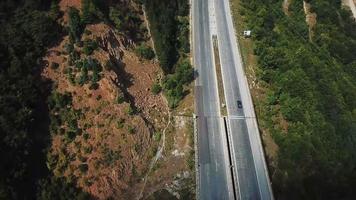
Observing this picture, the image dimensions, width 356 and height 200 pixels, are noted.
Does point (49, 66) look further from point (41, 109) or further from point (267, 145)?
point (267, 145)

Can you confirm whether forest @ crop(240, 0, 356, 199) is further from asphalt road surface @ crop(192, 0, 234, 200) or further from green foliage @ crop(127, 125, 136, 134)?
green foliage @ crop(127, 125, 136, 134)

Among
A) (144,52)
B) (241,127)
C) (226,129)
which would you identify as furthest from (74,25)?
(241,127)

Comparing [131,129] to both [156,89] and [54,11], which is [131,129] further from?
[54,11]

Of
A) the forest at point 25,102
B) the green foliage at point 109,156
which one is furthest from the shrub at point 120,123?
the forest at point 25,102

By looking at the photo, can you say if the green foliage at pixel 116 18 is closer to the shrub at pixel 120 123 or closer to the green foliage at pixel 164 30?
the green foliage at pixel 164 30

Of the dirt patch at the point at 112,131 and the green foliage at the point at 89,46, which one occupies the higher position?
the green foliage at the point at 89,46

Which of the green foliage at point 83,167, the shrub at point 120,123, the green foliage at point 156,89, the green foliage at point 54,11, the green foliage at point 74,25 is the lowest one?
the green foliage at point 83,167

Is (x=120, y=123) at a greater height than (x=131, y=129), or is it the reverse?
(x=120, y=123)

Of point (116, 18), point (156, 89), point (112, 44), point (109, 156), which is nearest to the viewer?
point (109, 156)
